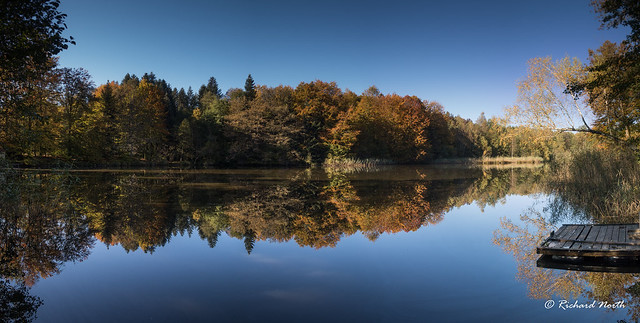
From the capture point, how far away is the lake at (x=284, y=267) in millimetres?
4426

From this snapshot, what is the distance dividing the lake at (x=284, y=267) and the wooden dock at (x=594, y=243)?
1.34 ft

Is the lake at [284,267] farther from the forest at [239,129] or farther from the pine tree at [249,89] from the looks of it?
the pine tree at [249,89]

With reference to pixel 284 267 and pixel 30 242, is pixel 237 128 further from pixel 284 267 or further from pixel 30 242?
pixel 284 267

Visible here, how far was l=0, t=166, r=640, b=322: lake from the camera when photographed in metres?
4.43

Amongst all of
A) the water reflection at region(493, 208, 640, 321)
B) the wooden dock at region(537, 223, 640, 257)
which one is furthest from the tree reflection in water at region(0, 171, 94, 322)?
the wooden dock at region(537, 223, 640, 257)

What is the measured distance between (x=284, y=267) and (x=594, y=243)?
18.7ft

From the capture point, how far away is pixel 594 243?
20.3ft

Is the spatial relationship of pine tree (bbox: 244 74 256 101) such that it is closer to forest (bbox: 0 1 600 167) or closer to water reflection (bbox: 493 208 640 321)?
forest (bbox: 0 1 600 167)

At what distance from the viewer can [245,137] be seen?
133ft

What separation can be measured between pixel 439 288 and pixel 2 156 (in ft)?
37.7

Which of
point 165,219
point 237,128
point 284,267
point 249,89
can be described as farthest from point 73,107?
point 284,267

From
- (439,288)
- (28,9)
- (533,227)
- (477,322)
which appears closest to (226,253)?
(439,288)

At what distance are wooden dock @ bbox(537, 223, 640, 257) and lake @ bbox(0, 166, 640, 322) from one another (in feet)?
1.34

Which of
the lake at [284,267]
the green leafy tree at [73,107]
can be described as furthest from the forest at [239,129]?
the lake at [284,267]
